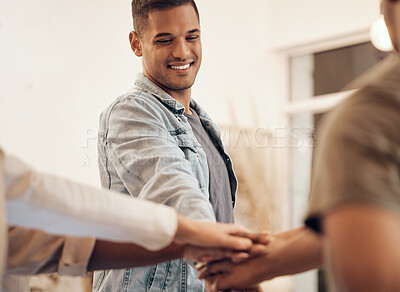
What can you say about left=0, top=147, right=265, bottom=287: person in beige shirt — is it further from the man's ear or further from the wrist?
the man's ear

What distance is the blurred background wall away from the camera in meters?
3.24

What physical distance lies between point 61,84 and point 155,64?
66.6 inches

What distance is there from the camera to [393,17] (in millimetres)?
800

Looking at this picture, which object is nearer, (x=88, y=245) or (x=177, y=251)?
(x=88, y=245)

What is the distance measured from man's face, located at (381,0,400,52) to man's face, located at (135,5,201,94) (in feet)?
3.65

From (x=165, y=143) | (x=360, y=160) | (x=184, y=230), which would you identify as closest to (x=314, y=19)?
(x=165, y=143)

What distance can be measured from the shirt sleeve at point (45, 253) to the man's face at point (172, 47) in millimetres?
818

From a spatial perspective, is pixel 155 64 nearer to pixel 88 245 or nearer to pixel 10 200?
pixel 88 245

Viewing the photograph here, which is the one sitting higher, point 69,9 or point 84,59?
point 69,9

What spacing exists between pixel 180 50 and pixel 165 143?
40 centimetres

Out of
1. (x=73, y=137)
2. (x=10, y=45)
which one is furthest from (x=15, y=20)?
(x=73, y=137)

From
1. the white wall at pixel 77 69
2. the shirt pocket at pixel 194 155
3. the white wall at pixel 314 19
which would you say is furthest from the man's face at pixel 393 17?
the white wall at pixel 314 19

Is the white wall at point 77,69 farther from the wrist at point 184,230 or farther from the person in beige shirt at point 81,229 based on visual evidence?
the wrist at point 184,230

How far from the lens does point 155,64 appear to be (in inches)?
75.3
